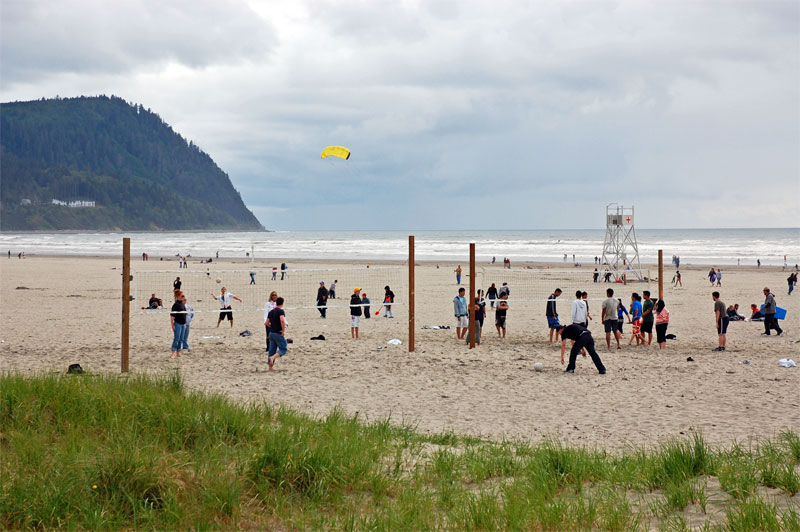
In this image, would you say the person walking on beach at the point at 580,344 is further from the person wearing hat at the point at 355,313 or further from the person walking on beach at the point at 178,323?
the person walking on beach at the point at 178,323

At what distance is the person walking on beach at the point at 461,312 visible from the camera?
15.3m

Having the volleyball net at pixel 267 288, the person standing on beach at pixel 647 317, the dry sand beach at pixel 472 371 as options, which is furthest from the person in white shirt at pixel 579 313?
the volleyball net at pixel 267 288

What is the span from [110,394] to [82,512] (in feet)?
6.81

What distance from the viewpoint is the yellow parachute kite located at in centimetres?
1592

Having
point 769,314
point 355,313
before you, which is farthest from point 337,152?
point 769,314

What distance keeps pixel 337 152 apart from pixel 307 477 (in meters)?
12.2

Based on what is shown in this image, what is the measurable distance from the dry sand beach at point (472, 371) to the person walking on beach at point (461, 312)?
0.40 metres

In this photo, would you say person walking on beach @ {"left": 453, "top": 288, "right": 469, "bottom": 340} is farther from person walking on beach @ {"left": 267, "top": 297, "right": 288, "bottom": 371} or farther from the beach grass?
the beach grass

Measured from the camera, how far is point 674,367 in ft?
40.0

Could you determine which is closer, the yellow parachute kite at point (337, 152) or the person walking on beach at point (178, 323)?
the person walking on beach at point (178, 323)

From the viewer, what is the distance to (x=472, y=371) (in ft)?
39.1

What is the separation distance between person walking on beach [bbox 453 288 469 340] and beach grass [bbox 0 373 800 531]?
8.83 meters

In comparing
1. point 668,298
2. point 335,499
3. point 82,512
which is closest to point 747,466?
point 335,499

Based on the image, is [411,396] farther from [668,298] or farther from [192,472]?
[668,298]
